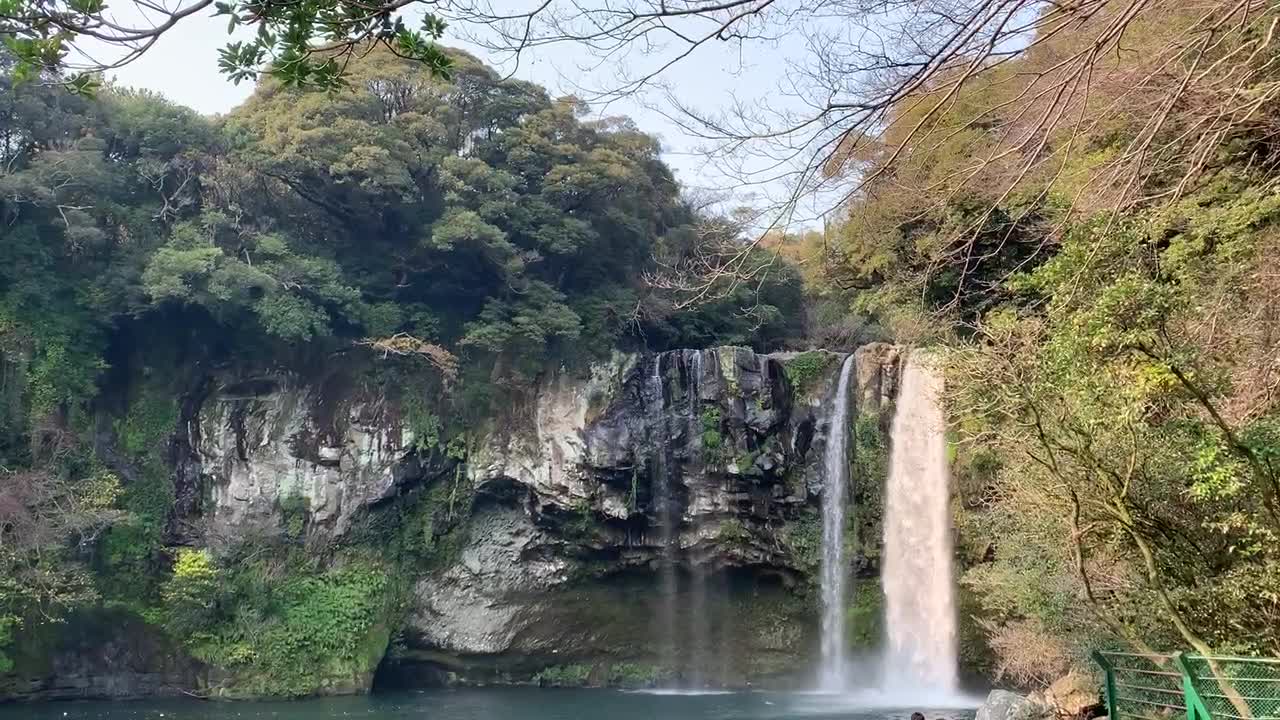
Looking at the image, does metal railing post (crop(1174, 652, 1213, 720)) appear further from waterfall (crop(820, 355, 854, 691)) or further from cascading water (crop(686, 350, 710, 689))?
cascading water (crop(686, 350, 710, 689))

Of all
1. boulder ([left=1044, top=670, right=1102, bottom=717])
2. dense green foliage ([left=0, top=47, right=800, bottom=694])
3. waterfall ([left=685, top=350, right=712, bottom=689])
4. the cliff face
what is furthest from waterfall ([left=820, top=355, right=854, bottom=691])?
boulder ([left=1044, top=670, right=1102, bottom=717])

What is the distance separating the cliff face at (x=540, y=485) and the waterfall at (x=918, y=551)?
80cm

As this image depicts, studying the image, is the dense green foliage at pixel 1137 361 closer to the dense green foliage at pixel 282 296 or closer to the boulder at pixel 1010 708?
the boulder at pixel 1010 708

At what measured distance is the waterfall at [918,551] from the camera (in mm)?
14281

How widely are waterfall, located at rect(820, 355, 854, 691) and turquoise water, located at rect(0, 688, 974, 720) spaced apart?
848mm

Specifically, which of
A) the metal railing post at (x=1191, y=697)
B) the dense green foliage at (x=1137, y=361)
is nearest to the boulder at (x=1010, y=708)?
the dense green foliage at (x=1137, y=361)

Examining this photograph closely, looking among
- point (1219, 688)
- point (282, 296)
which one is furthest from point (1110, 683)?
point (282, 296)

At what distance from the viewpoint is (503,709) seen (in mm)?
13828

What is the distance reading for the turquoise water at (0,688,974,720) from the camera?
12.8 metres

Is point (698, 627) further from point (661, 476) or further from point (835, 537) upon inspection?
point (835, 537)

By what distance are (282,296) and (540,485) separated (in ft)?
17.2

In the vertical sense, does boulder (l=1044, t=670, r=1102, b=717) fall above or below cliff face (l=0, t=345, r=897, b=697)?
below

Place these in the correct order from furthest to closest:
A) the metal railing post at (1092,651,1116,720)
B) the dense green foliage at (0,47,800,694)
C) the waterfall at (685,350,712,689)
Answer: the waterfall at (685,350,712,689) < the dense green foliage at (0,47,800,694) < the metal railing post at (1092,651,1116,720)

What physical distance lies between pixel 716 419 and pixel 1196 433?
1037 cm
